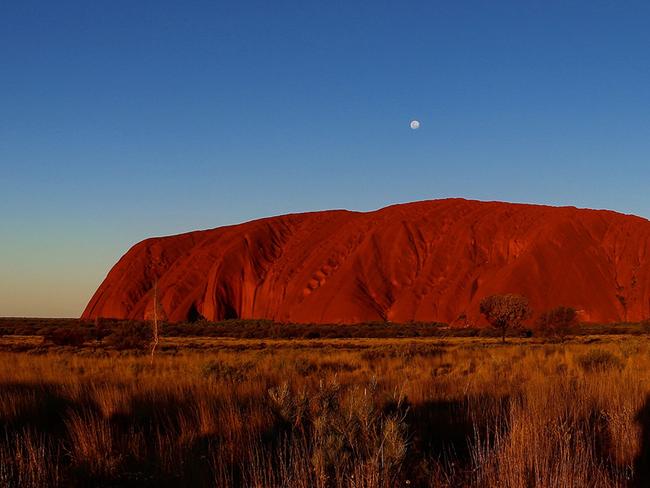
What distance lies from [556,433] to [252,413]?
3.35 m

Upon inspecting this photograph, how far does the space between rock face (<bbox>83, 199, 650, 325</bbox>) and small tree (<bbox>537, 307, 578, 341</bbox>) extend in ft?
66.6

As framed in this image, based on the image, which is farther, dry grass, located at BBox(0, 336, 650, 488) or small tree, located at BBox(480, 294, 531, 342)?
small tree, located at BBox(480, 294, 531, 342)

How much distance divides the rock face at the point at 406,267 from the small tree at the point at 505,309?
60.5 ft

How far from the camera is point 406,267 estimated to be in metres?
72.7

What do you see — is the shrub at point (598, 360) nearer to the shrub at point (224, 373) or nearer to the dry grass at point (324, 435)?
the dry grass at point (324, 435)

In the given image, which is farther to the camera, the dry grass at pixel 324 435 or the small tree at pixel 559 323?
the small tree at pixel 559 323

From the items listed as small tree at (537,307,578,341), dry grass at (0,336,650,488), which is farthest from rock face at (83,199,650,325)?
dry grass at (0,336,650,488)

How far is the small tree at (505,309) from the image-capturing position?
41.8 m

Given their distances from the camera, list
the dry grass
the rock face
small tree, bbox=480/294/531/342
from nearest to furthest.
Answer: the dry grass → small tree, bbox=480/294/531/342 → the rock face

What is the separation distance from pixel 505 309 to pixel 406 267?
31221 millimetres

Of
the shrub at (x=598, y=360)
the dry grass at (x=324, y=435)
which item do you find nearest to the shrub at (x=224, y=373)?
the dry grass at (x=324, y=435)

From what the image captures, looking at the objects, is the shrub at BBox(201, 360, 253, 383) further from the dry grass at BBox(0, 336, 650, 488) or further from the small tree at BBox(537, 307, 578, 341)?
the small tree at BBox(537, 307, 578, 341)

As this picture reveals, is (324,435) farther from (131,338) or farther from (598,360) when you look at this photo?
(131,338)

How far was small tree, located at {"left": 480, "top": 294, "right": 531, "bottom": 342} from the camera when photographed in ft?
137
